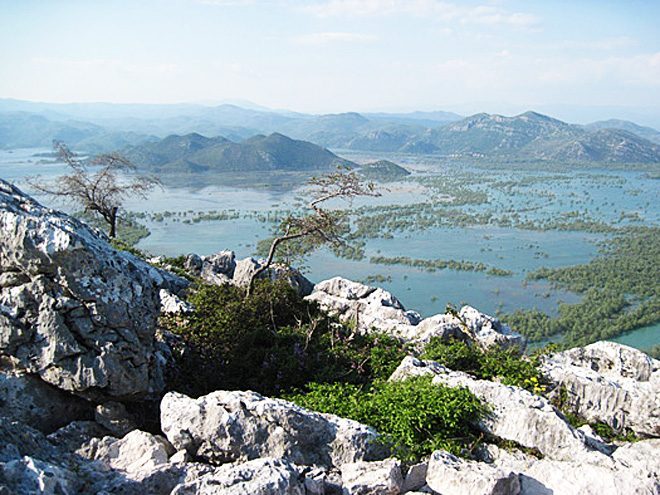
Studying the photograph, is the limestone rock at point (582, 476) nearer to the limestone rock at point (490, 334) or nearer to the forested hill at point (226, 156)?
the limestone rock at point (490, 334)

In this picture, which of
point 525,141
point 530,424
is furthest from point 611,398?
point 525,141

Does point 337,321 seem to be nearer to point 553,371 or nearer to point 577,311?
point 553,371

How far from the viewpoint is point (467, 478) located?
385cm

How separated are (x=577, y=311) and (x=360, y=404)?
3493 centimetres

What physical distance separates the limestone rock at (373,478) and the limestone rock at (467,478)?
1.01 ft

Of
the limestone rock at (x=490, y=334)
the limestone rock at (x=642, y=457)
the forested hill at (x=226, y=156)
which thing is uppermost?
the forested hill at (x=226, y=156)

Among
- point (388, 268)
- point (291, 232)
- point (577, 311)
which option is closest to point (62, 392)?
A: point (291, 232)

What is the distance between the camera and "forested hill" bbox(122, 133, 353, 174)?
10244cm

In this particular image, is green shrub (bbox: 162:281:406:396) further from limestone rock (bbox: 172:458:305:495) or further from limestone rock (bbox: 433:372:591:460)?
limestone rock (bbox: 172:458:305:495)

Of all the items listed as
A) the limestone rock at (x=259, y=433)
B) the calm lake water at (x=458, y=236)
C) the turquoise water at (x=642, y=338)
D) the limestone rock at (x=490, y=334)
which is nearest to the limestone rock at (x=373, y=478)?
the limestone rock at (x=259, y=433)

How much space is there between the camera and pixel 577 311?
3494cm

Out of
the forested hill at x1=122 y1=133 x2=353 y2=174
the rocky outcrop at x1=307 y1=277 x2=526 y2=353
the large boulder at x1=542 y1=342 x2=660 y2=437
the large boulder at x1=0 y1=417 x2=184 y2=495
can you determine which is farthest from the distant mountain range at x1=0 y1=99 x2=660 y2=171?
the large boulder at x1=0 y1=417 x2=184 y2=495

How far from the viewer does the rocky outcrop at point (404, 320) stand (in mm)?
8195

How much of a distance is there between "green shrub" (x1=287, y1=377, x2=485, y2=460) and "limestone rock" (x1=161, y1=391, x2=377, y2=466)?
0.38 m
